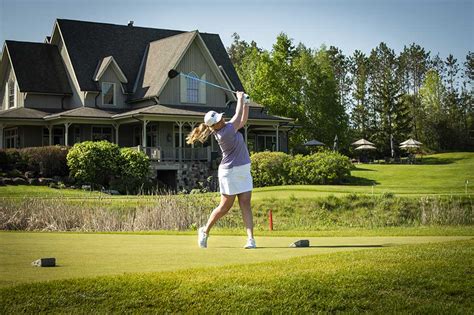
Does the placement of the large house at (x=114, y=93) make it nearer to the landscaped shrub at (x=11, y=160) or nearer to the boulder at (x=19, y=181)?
the landscaped shrub at (x=11, y=160)

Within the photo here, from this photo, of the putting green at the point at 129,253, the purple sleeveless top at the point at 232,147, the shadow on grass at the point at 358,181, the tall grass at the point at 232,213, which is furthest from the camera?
the shadow on grass at the point at 358,181

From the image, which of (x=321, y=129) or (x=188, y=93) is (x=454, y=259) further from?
(x=321, y=129)

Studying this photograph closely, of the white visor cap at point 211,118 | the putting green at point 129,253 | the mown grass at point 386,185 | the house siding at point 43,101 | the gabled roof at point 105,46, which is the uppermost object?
the gabled roof at point 105,46

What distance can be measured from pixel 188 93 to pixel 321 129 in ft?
64.4

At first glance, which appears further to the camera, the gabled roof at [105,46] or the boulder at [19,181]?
the gabled roof at [105,46]

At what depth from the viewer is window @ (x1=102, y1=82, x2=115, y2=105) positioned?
4503cm

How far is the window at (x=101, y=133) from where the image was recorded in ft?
146

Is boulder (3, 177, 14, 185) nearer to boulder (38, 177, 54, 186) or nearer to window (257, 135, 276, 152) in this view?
boulder (38, 177, 54, 186)

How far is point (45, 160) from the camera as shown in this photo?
37000 mm

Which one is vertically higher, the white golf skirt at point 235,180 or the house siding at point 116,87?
the house siding at point 116,87

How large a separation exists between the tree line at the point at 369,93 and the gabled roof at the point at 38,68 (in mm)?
15450

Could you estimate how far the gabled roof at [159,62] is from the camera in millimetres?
44094

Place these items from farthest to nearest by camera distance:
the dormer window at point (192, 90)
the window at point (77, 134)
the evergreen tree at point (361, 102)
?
the evergreen tree at point (361, 102) < the dormer window at point (192, 90) < the window at point (77, 134)

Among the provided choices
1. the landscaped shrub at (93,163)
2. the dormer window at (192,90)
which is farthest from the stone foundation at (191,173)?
the dormer window at (192,90)
